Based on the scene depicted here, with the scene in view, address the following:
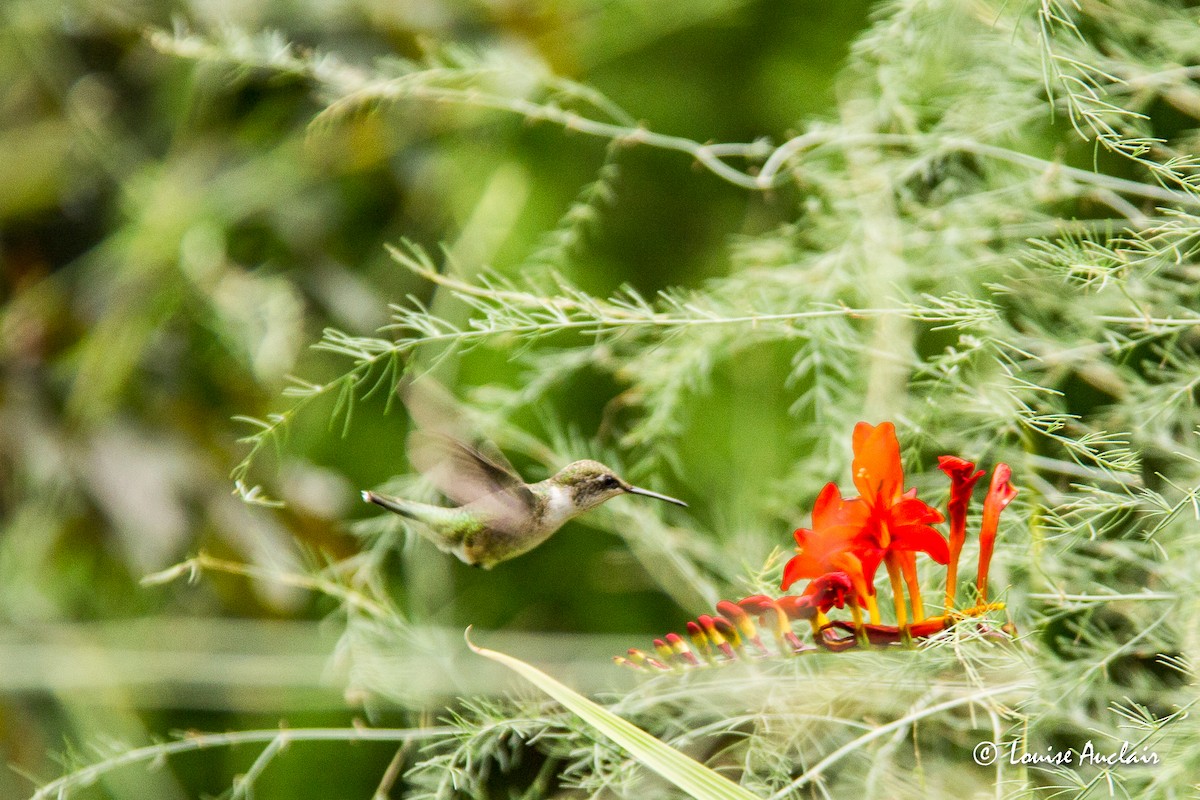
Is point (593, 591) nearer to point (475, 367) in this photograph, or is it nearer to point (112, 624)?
point (475, 367)

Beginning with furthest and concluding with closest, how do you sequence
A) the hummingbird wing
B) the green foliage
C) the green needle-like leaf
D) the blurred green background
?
the blurred green background → the green foliage → the hummingbird wing → the green needle-like leaf

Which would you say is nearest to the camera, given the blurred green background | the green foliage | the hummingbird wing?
the hummingbird wing

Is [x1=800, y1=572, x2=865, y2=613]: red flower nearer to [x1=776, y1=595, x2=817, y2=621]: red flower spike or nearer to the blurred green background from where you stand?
[x1=776, y1=595, x2=817, y2=621]: red flower spike

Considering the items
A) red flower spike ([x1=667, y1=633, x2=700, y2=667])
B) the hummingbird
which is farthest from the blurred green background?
red flower spike ([x1=667, y1=633, x2=700, y2=667])

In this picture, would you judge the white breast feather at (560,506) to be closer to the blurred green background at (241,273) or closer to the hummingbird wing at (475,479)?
the hummingbird wing at (475,479)

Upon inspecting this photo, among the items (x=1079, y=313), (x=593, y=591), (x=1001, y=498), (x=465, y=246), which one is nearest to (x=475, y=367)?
(x=465, y=246)

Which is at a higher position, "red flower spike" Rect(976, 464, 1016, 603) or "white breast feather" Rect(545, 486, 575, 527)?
"red flower spike" Rect(976, 464, 1016, 603)

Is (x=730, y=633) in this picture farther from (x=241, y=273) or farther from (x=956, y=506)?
(x=241, y=273)
